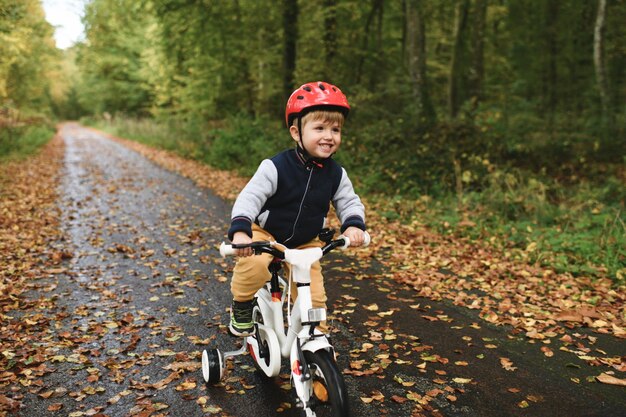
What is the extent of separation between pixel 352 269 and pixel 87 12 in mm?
37286

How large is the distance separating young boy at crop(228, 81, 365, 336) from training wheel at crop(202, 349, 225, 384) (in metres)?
0.51

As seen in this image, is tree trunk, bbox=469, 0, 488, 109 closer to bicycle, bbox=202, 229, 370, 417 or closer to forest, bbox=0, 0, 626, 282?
forest, bbox=0, 0, 626, 282

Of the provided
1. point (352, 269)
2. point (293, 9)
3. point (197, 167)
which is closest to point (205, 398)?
point (352, 269)

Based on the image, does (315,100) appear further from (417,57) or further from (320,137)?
(417,57)

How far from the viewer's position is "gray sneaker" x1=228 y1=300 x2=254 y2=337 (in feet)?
11.7

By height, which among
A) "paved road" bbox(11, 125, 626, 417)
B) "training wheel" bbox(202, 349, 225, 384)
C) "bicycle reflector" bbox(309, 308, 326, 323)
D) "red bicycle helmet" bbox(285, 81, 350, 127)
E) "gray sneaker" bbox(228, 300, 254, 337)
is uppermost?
"red bicycle helmet" bbox(285, 81, 350, 127)

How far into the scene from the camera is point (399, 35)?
2670cm

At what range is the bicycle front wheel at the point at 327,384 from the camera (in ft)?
8.27

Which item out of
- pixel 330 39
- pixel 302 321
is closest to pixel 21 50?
pixel 330 39

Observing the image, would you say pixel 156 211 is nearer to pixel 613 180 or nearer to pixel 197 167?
pixel 197 167

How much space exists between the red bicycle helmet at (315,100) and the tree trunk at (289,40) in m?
14.5

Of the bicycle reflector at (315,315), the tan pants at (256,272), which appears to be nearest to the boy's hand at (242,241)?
the tan pants at (256,272)

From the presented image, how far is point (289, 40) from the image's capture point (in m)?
17.2

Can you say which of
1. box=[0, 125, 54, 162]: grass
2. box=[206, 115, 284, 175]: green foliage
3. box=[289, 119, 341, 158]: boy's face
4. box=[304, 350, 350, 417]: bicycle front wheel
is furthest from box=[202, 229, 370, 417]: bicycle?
box=[0, 125, 54, 162]: grass
